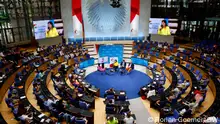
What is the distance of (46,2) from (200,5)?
A: 19.6m

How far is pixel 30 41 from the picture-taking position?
2388 centimetres

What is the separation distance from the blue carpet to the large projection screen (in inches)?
388

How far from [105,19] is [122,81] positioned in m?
12.8

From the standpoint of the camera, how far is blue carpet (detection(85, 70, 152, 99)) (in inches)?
567

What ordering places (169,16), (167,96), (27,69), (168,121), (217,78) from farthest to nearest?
(169,16), (27,69), (217,78), (167,96), (168,121)

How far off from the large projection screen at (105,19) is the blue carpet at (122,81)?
32.3 ft

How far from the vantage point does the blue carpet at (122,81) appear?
14414 millimetres

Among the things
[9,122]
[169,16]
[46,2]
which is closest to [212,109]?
[9,122]

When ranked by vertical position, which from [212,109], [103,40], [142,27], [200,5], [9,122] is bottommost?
[9,122]

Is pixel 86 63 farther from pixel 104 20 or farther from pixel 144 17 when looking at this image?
pixel 144 17

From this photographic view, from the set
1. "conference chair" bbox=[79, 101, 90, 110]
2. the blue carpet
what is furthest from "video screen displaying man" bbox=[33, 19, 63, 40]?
"conference chair" bbox=[79, 101, 90, 110]

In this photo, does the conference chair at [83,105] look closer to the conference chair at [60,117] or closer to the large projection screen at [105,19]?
the conference chair at [60,117]

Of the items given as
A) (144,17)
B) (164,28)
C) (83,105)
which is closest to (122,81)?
(83,105)

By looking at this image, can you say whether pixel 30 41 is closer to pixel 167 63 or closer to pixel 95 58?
pixel 95 58
